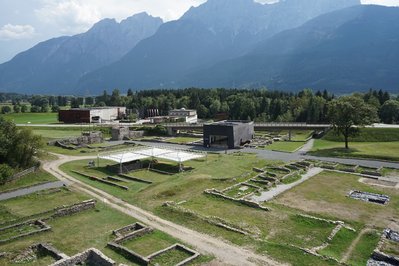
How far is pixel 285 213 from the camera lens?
131ft

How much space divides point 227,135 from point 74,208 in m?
54.6

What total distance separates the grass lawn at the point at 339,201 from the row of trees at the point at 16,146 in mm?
41997

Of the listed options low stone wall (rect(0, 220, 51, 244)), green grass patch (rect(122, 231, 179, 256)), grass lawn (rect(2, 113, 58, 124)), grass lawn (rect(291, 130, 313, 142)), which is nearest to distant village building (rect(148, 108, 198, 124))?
grass lawn (rect(2, 113, 58, 124))

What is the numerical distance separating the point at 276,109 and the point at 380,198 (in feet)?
345

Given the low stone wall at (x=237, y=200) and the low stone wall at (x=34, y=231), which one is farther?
the low stone wall at (x=237, y=200)

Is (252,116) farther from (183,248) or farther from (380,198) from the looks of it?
(183,248)

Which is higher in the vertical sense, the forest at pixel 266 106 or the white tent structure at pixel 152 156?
the forest at pixel 266 106

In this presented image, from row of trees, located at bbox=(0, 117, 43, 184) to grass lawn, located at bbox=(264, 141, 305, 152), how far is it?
5256 centimetres

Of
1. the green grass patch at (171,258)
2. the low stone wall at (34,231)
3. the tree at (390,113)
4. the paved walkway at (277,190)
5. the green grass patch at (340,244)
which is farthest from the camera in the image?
the tree at (390,113)

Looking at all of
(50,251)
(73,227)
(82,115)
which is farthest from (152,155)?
(82,115)

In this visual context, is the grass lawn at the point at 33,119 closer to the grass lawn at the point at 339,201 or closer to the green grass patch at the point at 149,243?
the grass lawn at the point at 339,201

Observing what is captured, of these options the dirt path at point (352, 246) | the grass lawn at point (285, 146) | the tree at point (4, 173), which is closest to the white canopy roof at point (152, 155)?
the tree at point (4, 173)

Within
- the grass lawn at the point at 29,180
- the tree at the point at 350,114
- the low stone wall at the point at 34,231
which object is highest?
the tree at the point at 350,114

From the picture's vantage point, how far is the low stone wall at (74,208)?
39.0 metres
